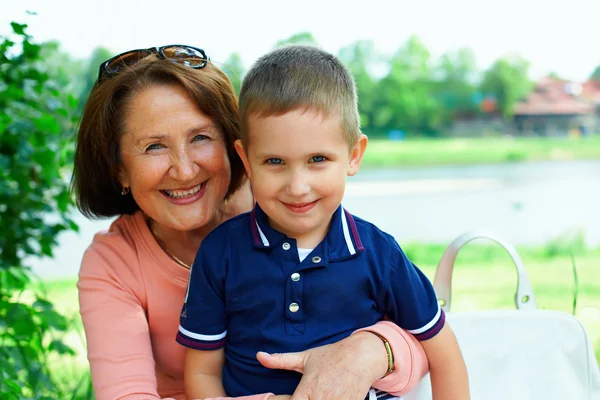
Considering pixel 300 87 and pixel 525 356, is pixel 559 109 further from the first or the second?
pixel 300 87

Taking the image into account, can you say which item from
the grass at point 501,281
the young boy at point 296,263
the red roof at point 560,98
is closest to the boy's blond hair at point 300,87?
the young boy at point 296,263

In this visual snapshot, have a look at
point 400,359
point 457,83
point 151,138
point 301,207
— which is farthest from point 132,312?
point 457,83

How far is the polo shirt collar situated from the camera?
140 cm

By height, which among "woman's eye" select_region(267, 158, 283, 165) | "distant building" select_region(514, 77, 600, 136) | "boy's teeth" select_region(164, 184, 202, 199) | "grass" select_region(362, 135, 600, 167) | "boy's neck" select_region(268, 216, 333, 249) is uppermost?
"woman's eye" select_region(267, 158, 283, 165)

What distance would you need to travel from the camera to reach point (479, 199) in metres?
6.26

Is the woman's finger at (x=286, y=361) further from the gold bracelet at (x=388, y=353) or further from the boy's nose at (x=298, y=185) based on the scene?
the boy's nose at (x=298, y=185)

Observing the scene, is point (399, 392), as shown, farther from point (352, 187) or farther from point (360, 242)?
point (352, 187)

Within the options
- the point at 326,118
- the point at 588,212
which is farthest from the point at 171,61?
the point at 588,212

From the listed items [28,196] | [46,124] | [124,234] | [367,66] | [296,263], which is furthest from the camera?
[367,66]

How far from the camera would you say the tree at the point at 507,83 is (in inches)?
237

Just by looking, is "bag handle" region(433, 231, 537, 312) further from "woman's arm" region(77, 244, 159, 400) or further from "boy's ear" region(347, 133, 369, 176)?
"woman's arm" region(77, 244, 159, 400)

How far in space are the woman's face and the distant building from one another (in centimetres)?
504

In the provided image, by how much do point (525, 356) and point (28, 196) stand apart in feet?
6.35

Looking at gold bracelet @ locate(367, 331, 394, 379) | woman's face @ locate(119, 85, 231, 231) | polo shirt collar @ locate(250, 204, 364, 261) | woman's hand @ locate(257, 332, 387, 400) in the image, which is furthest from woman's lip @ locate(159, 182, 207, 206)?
gold bracelet @ locate(367, 331, 394, 379)
